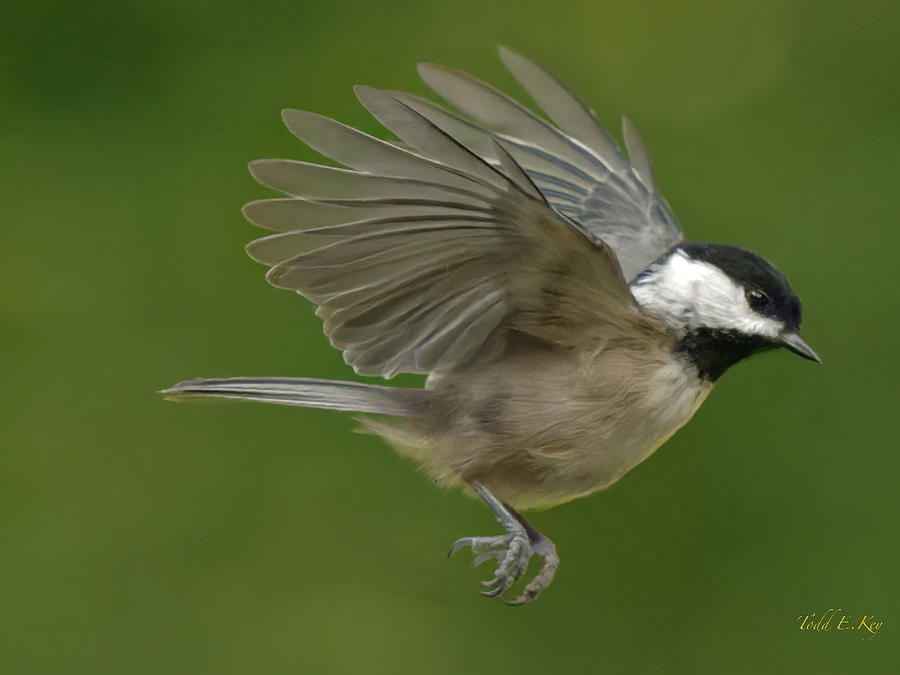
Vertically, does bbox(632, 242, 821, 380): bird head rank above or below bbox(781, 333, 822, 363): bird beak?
above

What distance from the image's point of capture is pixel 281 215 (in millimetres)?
1176

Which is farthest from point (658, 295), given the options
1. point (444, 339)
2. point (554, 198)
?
point (554, 198)

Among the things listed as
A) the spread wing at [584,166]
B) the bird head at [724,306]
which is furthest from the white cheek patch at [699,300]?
the spread wing at [584,166]

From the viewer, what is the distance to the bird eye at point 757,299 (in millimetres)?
1355

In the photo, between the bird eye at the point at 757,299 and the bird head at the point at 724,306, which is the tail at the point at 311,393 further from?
the bird eye at the point at 757,299

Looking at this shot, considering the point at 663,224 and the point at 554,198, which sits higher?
the point at 554,198

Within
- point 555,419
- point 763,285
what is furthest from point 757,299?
point 555,419

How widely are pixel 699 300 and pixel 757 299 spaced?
7 cm

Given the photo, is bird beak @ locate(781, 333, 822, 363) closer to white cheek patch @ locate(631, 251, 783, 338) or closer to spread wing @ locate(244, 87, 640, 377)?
white cheek patch @ locate(631, 251, 783, 338)

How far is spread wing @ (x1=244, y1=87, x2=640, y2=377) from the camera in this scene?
113cm

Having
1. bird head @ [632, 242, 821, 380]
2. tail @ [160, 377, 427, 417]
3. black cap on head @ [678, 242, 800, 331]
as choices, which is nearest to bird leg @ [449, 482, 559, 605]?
tail @ [160, 377, 427, 417]

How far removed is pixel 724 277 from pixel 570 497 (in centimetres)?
38

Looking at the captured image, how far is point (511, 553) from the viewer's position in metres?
1.37

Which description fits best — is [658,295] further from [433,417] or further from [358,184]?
[358,184]
